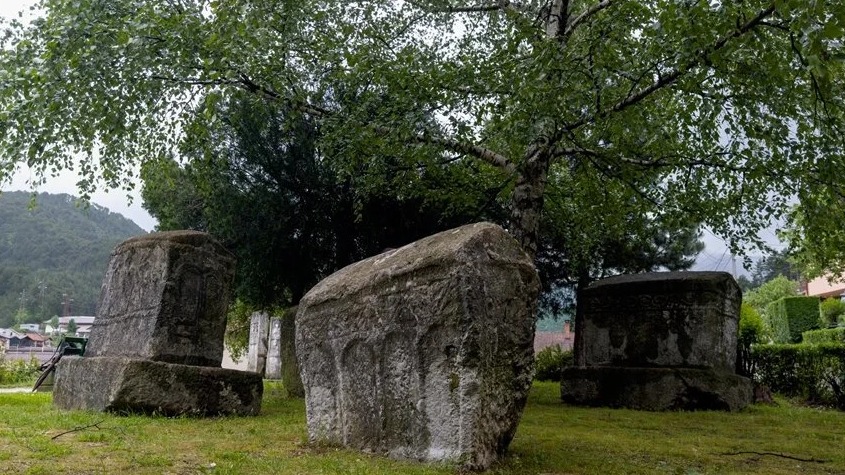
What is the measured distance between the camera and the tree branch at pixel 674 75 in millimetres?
7168

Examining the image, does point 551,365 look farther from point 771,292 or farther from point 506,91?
point 771,292

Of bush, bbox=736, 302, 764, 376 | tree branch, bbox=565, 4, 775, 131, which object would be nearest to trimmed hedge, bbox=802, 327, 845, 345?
bush, bbox=736, 302, 764, 376

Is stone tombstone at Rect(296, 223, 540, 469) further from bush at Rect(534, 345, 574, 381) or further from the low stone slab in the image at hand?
bush at Rect(534, 345, 574, 381)

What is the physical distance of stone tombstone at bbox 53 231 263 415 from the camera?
823 cm

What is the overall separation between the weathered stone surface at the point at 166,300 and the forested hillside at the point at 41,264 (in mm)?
63427

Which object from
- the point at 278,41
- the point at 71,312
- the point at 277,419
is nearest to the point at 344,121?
the point at 278,41

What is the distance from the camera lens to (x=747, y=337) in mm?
16672

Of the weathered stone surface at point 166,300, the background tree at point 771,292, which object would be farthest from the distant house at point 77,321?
the weathered stone surface at point 166,300

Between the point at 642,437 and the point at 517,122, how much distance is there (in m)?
4.09

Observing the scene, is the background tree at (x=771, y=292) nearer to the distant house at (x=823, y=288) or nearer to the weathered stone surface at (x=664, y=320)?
the distant house at (x=823, y=288)

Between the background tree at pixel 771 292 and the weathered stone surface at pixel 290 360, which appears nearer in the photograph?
the weathered stone surface at pixel 290 360

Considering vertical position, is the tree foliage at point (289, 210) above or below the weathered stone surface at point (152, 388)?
above

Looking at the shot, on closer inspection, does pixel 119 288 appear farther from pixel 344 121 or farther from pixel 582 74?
pixel 582 74

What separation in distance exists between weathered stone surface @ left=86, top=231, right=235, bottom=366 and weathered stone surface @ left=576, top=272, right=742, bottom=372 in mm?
6216
